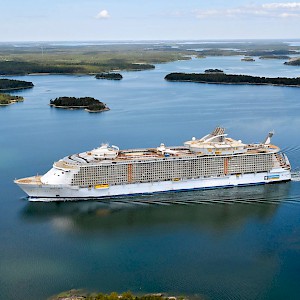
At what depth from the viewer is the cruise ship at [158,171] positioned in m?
16.1

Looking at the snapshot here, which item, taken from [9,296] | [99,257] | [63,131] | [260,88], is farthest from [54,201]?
[260,88]

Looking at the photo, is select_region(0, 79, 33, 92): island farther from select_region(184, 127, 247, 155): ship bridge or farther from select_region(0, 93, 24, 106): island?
select_region(184, 127, 247, 155): ship bridge

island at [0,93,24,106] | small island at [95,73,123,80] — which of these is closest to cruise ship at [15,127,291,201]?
island at [0,93,24,106]

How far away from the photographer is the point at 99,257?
1240 cm

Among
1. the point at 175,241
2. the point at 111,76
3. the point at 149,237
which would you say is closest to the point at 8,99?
the point at 111,76

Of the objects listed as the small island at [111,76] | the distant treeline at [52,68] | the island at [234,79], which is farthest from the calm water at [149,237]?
the distant treeline at [52,68]

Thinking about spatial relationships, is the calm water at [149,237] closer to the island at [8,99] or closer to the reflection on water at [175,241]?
the reflection on water at [175,241]

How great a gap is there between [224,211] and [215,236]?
2.04 meters

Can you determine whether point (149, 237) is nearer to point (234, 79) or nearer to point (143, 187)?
point (143, 187)

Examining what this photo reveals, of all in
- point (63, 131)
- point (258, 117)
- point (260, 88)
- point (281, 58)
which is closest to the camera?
point (63, 131)

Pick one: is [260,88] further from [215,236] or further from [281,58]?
[281,58]

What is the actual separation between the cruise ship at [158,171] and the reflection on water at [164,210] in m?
0.37

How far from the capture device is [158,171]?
665 inches

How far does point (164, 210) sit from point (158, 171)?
181 centimetres
